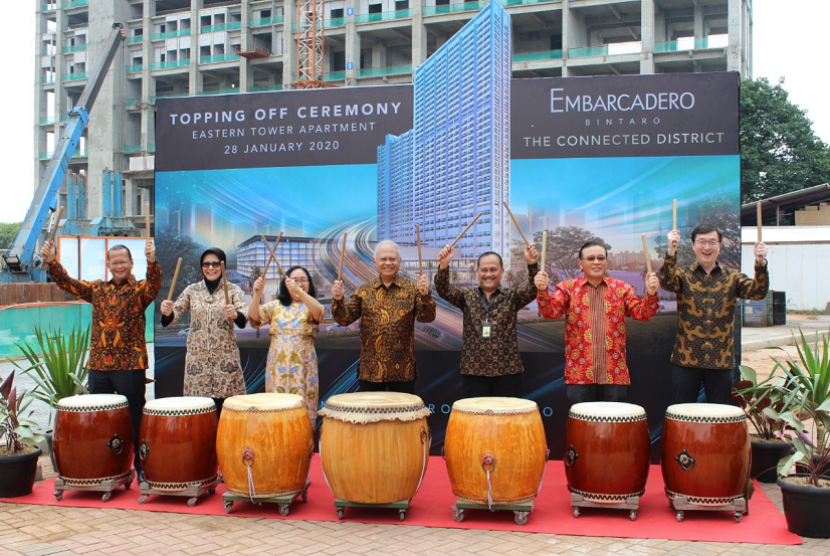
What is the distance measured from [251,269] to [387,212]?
121 centimetres

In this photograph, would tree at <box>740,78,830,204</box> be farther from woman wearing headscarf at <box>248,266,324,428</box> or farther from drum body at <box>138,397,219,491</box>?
drum body at <box>138,397,219,491</box>

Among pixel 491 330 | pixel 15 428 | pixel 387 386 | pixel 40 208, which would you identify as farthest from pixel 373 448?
pixel 40 208

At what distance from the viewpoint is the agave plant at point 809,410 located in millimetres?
4281

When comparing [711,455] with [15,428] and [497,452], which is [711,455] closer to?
[497,452]

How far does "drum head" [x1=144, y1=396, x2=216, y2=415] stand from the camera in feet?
15.5

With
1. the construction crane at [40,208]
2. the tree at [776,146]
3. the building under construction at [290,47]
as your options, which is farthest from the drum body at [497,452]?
the building under construction at [290,47]

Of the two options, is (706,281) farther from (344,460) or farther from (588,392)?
(344,460)

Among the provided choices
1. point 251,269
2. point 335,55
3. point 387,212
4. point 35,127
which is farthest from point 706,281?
point 35,127

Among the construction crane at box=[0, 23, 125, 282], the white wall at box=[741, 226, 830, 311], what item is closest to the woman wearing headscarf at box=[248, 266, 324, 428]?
the construction crane at box=[0, 23, 125, 282]

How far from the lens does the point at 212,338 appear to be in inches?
209

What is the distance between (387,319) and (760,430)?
275 cm

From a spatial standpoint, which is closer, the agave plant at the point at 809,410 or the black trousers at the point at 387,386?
the agave plant at the point at 809,410

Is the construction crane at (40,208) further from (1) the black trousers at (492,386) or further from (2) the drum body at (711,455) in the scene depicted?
(2) the drum body at (711,455)

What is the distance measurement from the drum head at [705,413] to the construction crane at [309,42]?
38.7m
